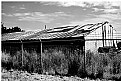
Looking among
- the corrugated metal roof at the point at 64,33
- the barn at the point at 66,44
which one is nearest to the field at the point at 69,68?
the barn at the point at 66,44

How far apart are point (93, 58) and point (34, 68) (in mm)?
2952

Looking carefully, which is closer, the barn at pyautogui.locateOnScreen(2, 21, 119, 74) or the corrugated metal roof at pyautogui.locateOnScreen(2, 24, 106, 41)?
the barn at pyautogui.locateOnScreen(2, 21, 119, 74)

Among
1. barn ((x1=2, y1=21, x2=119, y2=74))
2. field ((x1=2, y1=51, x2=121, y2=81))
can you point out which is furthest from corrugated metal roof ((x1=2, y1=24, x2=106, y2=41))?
field ((x1=2, y1=51, x2=121, y2=81))

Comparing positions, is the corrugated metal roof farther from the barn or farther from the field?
the field

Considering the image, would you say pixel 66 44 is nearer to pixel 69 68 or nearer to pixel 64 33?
pixel 64 33

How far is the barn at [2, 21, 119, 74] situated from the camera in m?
8.04

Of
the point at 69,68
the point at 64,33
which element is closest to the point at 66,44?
the point at 64,33

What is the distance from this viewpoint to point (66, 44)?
19.2 metres

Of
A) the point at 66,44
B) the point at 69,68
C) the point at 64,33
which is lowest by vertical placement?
the point at 66,44

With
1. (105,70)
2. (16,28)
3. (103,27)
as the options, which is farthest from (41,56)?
(16,28)

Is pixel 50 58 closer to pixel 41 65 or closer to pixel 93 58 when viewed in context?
pixel 41 65

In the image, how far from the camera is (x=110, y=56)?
7492 millimetres

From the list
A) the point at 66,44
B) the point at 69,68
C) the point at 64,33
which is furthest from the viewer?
the point at 64,33

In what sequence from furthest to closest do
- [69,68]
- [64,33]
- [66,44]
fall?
[64,33]
[66,44]
[69,68]
